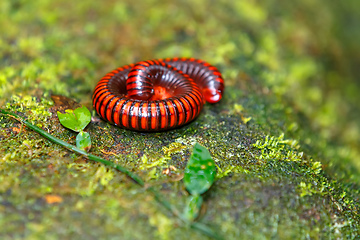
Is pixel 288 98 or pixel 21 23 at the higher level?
pixel 288 98

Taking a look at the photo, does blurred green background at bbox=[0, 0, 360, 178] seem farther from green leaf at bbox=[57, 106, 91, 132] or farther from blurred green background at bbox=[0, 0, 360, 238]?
green leaf at bbox=[57, 106, 91, 132]

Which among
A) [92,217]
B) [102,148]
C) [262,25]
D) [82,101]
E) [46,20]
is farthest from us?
[262,25]

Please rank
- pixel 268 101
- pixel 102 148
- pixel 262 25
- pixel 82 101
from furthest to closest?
pixel 262 25 → pixel 268 101 → pixel 82 101 → pixel 102 148

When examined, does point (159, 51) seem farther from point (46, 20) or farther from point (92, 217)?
point (92, 217)

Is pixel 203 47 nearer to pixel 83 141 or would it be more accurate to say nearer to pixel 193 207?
pixel 83 141

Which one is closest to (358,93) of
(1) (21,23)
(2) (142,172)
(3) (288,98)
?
(3) (288,98)

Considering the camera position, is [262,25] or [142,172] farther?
[262,25]
